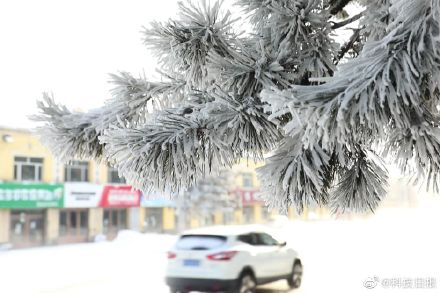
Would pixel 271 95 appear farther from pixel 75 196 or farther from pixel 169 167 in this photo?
pixel 75 196

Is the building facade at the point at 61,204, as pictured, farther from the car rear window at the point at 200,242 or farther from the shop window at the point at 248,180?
the car rear window at the point at 200,242

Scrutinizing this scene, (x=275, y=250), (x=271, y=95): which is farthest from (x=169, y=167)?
(x=275, y=250)

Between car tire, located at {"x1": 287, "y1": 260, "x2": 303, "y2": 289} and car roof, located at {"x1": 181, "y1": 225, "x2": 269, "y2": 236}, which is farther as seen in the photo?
car tire, located at {"x1": 287, "y1": 260, "x2": 303, "y2": 289}

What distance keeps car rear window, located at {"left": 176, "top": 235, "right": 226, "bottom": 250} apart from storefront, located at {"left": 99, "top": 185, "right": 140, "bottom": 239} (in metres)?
13.3

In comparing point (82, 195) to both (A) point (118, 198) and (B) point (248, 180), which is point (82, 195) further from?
(B) point (248, 180)

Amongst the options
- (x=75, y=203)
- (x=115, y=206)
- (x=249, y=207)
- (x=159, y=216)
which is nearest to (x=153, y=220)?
(x=159, y=216)

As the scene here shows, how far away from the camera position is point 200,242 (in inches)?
317

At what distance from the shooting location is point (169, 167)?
4.38 feet

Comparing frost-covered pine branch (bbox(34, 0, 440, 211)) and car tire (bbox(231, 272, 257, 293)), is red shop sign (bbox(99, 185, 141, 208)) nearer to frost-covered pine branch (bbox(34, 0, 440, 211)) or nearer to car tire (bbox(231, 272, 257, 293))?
car tire (bbox(231, 272, 257, 293))

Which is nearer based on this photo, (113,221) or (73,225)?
(73,225)

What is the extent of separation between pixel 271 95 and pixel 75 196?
20216 millimetres

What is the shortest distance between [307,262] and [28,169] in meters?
11.8

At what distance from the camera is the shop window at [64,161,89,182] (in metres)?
20.2

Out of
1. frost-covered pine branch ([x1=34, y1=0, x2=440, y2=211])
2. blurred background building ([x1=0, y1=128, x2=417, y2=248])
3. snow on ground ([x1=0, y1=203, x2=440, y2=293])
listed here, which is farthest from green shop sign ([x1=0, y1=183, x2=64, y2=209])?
frost-covered pine branch ([x1=34, y1=0, x2=440, y2=211])
